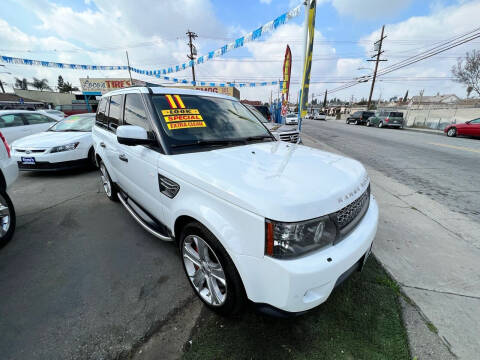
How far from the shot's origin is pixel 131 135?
1.94 meters

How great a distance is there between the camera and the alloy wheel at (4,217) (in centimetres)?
276

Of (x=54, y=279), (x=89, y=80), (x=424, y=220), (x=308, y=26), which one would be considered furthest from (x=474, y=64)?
(x=89, y=80)

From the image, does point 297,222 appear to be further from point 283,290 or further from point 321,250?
point 283,290

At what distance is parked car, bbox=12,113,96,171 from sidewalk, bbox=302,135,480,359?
668cm

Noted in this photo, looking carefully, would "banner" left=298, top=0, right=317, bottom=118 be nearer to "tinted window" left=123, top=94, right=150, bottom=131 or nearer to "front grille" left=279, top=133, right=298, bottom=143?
"front grille" left=279, top=133, right=298, bottom=143

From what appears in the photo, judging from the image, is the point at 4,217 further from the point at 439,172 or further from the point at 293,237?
the point at 439,172

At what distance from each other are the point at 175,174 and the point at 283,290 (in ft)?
3.95

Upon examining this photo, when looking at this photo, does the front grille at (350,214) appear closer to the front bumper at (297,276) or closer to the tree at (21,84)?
the front bumper at (297,276)

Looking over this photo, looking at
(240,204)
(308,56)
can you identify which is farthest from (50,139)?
(308,56)

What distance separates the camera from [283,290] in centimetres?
127

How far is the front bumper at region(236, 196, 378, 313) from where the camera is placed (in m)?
1.25

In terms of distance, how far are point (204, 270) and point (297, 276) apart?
95cm

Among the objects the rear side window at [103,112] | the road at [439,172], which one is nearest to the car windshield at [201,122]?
the rear side window at [103,112]

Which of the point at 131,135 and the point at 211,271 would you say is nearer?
the point at 211,271
